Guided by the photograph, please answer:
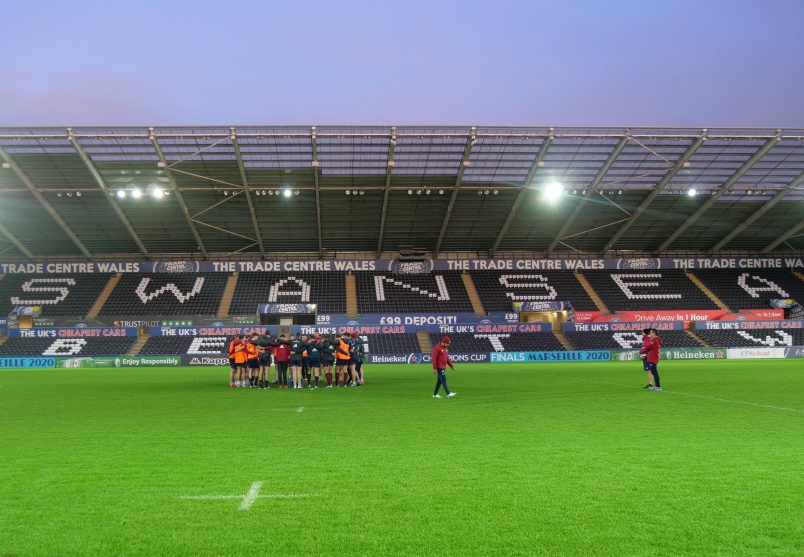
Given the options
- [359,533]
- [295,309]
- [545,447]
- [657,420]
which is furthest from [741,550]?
[295,309]

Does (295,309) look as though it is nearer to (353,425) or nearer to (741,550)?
(353,425)

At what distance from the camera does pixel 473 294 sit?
180 feet

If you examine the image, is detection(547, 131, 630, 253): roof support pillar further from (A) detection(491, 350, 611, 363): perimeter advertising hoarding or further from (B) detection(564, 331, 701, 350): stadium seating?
(A) detection(491, 350, 611, 363): perimeter advertising hoarding

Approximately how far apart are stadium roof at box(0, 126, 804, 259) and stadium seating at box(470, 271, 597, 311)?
2370 millimetres

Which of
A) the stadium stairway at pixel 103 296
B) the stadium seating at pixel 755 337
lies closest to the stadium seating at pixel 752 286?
the stadium seating at pixel 755 337

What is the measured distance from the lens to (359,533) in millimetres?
5512

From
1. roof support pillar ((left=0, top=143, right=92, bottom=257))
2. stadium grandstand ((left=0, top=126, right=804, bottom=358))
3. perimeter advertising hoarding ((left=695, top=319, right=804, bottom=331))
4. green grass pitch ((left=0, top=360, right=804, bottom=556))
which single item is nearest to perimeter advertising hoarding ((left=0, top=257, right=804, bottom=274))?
stadium grandstand ((left=0, top=126, right=804, bottom=358))

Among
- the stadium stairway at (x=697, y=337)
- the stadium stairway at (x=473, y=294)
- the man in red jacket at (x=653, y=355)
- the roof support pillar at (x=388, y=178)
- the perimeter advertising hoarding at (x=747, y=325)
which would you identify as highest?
the roof support pillar at (x=388, y=178)

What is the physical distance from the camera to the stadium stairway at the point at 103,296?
50.6 meters

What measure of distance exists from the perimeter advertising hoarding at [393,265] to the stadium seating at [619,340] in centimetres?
991

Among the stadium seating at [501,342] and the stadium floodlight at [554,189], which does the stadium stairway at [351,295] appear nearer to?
the stadium seating at [501,342]

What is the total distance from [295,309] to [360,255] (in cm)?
884

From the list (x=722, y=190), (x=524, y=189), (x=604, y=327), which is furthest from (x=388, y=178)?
(x=722, y=190)

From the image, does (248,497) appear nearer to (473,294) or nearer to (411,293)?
(411,293)
